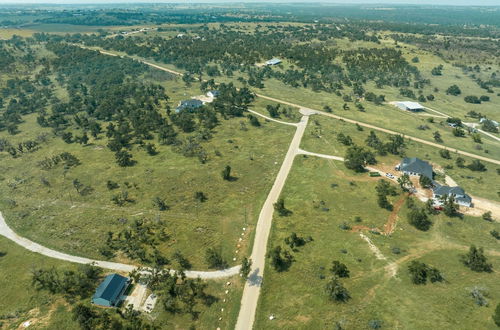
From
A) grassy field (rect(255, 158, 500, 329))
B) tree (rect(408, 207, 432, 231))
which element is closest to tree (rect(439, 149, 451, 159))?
grassy field (rect(255, 158, 500, 329))

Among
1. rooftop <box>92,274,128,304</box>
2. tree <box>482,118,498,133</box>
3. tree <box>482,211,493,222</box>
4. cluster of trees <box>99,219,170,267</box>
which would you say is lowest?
cluster of trees <box>99,219,170,267</box>

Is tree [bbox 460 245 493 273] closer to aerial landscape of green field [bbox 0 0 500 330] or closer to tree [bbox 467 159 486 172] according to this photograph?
aerial landscape of green field [bbox 0 0 500 330]

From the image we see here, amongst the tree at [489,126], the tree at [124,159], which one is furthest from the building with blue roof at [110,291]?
the tree at [489,126]

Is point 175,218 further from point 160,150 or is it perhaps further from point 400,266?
point 400,266

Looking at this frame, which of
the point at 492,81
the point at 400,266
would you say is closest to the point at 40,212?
the point at 400,266

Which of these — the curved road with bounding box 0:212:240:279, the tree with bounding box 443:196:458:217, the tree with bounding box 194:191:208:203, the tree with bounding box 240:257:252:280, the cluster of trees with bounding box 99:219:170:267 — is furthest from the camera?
the tree with bounding box 194:191:208:203

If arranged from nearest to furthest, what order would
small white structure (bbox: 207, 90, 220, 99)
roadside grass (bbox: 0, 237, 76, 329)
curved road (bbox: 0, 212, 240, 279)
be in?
roadside grass (bbox: 0, 237, 76, 329)
curved road (bbox: 0, 212, 240, 279)
small white structure (bbox: 207, 90, 220, 99)
